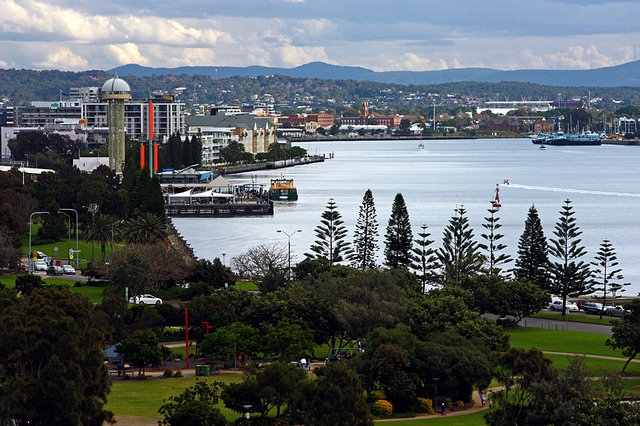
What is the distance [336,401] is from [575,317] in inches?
935

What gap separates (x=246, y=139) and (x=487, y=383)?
136133 mm

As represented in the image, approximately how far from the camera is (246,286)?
1796 inches

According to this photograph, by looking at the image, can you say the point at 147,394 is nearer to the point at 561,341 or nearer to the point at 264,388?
the point at 264,388

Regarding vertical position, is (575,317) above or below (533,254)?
below

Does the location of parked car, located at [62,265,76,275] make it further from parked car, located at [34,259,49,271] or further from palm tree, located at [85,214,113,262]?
palm tree, located at [85,214,113,262]

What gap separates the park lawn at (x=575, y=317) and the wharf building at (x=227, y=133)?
99.7 meters

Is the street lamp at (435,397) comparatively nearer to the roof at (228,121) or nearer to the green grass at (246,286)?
the green grass at (246,286)

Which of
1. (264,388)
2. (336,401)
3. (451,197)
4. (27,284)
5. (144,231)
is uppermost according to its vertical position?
(336,401)

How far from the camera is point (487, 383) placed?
26.8 metres

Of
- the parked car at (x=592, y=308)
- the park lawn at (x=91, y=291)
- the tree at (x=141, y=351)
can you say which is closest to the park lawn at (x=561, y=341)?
the parked car at (x=592, y=308)

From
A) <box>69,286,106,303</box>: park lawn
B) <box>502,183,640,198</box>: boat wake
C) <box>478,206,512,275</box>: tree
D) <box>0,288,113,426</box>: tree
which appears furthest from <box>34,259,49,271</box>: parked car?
<box>502,183,640,198</box>: boat wake

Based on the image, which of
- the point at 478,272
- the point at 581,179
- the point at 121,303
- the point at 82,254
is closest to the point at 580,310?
the point at 478,272

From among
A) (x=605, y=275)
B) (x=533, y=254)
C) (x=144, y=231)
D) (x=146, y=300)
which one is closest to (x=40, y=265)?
(x=144, y=231)

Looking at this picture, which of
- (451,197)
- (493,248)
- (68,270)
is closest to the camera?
(68,270)
